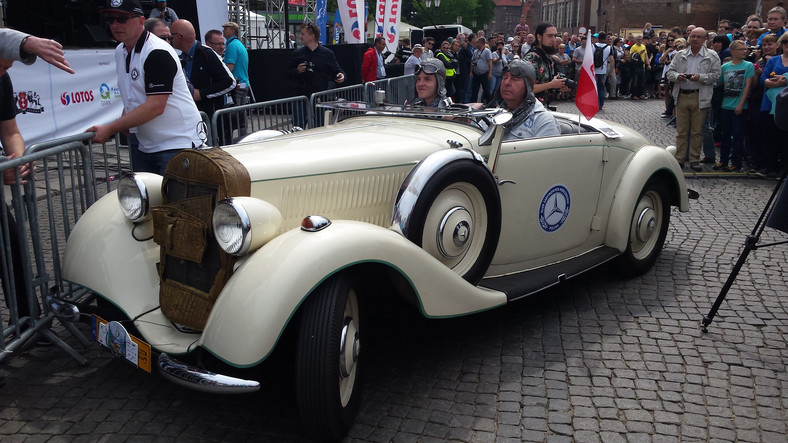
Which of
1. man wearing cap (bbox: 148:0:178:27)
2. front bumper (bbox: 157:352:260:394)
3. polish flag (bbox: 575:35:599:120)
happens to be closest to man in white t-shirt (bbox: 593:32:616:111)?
man wearing cap (bbox: 148:0:178:27)

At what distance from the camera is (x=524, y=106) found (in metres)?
Result: 4.38

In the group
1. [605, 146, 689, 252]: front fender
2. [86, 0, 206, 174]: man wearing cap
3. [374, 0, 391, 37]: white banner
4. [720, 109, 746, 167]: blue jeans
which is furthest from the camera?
[374, 0, 391, 37]: white banner

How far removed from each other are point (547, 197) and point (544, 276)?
49cm

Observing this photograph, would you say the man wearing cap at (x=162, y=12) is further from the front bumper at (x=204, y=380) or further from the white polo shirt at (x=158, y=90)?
the front bumper at (x=204, y=380)

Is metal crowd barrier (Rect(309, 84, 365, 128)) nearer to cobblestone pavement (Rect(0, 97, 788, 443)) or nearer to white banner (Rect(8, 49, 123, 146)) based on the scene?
white banner (Rect(8, 49, 123, 146))

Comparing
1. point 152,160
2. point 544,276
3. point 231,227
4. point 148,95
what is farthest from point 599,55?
point 231,227

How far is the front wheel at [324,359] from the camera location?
8.41ft

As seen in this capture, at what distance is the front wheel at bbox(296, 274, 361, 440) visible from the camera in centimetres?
256

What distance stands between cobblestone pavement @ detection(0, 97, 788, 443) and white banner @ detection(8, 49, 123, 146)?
5360 mm

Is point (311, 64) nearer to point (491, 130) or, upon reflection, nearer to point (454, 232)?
point (491, 130)

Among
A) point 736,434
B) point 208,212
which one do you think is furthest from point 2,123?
point 736,434

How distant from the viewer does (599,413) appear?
305 cm

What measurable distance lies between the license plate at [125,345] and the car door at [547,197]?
2.02 meters

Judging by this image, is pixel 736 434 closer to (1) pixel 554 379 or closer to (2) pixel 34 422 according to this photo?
(1) pixel 554 379
